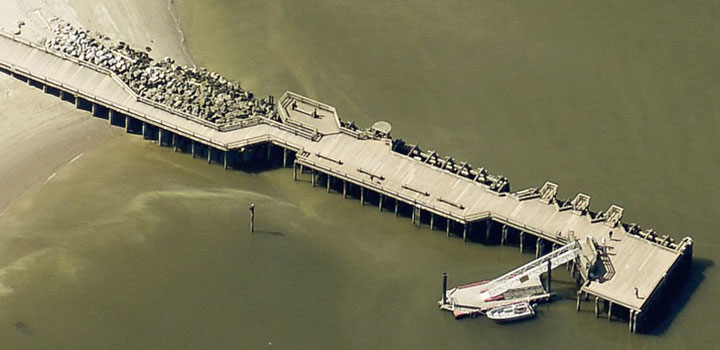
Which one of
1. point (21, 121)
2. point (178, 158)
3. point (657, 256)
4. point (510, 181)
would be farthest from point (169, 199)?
point (657, 256)

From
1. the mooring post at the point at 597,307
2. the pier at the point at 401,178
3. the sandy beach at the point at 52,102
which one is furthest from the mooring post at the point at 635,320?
the sandy beach at the point at 52,102

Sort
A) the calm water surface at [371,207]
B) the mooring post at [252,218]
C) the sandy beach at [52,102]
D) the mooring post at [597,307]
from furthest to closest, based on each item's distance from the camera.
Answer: the sandy beach at [52,102] → the mooring post at [252,218] → the mooring post at [597,307] → the calm water surface at [371,207]

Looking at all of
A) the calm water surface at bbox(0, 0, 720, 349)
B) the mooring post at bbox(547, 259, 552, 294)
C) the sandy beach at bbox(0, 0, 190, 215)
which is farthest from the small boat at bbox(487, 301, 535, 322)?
the sandy beach at bbox(0, 0, 190, 215)

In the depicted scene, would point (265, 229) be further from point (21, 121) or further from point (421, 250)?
point (21, 121)

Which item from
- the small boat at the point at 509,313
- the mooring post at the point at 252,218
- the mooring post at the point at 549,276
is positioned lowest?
the small boat at the point at 509,313

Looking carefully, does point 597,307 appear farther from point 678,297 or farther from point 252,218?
point 252,218

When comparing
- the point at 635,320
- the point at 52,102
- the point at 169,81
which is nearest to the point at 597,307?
the point at 635,320

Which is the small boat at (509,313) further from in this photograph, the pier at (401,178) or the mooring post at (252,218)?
the mooring post at (252,218)
